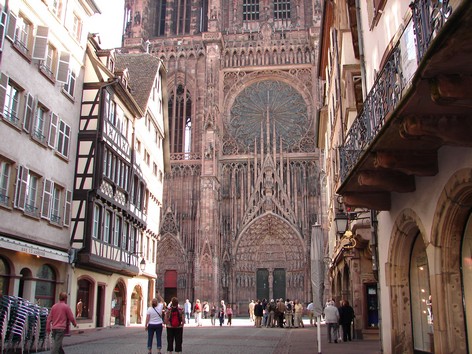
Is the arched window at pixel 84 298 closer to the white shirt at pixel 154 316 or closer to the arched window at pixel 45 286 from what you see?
the arched window at pixel 45 286

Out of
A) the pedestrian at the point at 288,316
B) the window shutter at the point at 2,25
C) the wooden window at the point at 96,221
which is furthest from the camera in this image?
the pedestrian at the point at 288,316

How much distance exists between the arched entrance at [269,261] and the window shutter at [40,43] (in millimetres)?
32952

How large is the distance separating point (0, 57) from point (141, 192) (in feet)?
52.7

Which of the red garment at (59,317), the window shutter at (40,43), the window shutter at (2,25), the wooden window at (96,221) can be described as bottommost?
the red garment at (59,317)

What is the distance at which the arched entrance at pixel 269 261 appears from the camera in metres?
49.6

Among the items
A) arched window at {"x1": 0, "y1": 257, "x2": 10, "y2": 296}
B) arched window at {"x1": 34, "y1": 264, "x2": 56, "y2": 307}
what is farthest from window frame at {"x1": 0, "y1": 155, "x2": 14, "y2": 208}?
arched window at {"x1": 34, "y1": 264, "x2": 56, "y2": 307}

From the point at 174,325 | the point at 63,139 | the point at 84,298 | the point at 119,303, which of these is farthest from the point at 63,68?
the point at 119,303

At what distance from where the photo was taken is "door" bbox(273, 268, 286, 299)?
49.8 m

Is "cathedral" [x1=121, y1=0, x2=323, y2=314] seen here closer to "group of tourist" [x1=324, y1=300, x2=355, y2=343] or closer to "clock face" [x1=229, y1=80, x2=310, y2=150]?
"clock face" [x1=229, y1=80, x2=310, y2=150]

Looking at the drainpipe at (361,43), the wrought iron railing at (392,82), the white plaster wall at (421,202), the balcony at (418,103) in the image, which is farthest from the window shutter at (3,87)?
the white plaster wall at (421,202)

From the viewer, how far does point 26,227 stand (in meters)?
18.5

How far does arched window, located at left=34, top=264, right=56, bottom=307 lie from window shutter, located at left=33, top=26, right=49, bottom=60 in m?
7.39

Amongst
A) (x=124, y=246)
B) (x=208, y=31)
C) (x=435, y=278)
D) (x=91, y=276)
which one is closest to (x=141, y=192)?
(x=124, y=246)

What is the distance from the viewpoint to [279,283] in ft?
165
